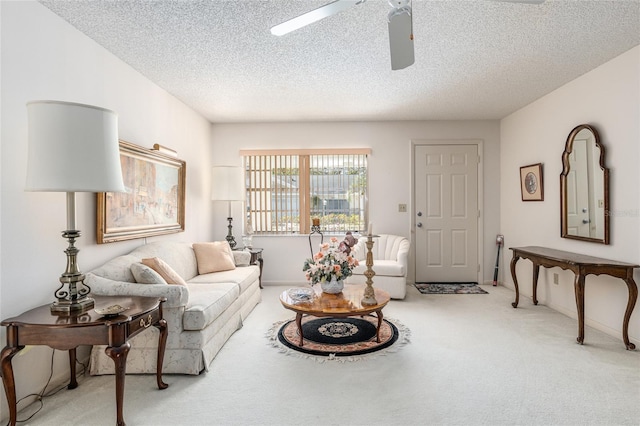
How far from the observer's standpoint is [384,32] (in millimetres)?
2426

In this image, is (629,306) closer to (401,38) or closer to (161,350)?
(401,38)

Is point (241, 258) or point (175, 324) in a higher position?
point (241, 258)

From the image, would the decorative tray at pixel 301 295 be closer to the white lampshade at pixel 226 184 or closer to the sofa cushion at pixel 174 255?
the sofa cushion at pixel 174 255

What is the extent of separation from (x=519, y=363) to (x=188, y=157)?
4.06 meters

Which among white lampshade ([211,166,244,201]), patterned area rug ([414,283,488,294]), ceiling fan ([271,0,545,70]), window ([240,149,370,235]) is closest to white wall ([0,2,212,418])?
ceiling fan ([271,0,545,70])

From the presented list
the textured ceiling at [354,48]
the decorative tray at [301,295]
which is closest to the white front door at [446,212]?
the textured ceiling at [354,48]

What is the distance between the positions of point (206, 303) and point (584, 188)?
12.0 feet

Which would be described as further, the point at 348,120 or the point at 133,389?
the point at 348,120

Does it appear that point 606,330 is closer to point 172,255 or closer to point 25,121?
point 172,255

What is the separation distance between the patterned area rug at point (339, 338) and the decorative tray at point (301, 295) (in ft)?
1.17

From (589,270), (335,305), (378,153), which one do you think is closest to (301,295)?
(335,305)

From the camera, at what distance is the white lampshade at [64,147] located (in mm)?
1706

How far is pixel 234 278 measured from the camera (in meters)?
3.34

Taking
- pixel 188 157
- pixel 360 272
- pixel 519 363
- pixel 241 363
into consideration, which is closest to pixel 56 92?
pixel 188 157
